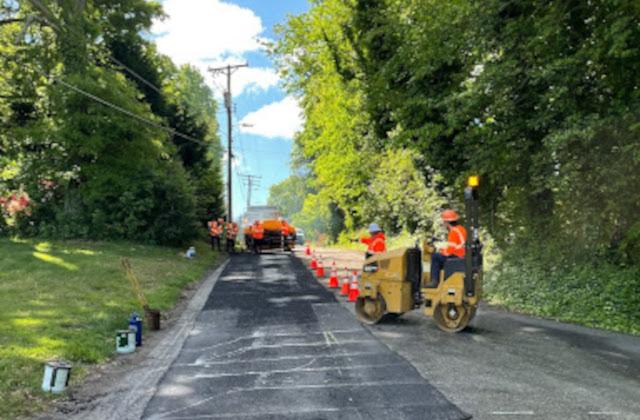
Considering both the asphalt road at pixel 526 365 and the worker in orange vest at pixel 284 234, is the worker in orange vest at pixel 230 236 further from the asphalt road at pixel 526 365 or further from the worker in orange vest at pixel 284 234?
the asphalt road at pixel 526 365

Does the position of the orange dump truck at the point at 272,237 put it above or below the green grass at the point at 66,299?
above

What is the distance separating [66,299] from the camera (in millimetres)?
11406

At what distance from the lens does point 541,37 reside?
10.7 meters

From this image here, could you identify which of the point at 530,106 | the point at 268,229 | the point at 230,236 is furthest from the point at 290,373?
the point at 230,236

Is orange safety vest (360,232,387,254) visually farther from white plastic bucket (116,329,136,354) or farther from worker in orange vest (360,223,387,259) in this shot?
white plastic bucket (116,329,136,354)

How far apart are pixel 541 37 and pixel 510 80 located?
1063mm

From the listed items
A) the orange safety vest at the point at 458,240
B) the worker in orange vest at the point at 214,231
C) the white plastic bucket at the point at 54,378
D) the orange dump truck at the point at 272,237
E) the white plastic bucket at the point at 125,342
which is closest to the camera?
the white plastic bucket at the point at 54,378

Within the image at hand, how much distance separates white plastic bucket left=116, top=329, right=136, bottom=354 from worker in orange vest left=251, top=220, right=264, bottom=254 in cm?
2019

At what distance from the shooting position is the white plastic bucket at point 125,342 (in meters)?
8.05

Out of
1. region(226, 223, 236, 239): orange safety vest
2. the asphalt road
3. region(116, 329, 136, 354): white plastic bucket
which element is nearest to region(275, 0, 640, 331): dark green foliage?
the asphalt road

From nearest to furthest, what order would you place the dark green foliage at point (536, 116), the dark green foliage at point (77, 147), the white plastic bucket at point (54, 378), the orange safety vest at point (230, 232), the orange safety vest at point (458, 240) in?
the white plastic bucket at point (54, 378), the orange safety vest at point (458, 240), the dark green foliage at point (536, 116), the dark green foliage at point (77, 147), the orange safety vest at point (230, 232)

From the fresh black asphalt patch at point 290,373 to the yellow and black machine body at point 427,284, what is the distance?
661 mm

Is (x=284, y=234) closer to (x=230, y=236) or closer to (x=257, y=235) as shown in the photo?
(x=257, y=235)

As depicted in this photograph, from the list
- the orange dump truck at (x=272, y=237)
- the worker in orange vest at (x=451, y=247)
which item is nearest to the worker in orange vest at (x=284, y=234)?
the orange dump truck at (x=272, y=237)
